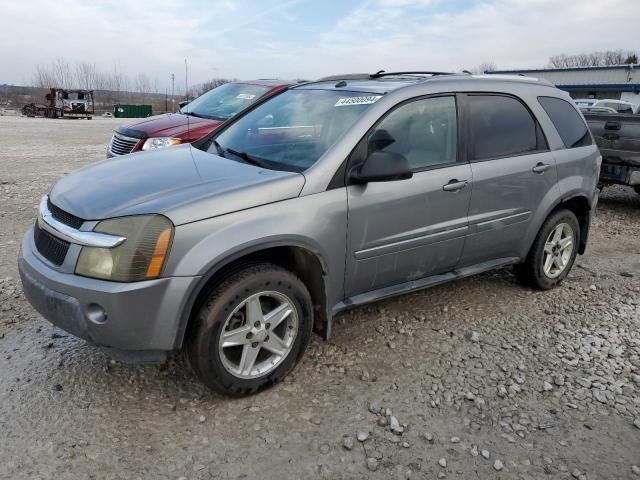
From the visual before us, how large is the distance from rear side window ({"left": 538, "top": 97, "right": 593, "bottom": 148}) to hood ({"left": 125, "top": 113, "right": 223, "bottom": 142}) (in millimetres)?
3940

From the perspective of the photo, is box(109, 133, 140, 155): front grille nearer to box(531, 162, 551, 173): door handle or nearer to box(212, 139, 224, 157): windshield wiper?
box(212, 139, 224, 157): windshield wiper

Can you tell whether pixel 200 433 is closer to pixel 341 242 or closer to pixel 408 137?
pixel 341 242

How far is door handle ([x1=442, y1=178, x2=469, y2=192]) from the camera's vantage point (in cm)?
365

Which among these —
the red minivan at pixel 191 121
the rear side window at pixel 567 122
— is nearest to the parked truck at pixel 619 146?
the rear side window at pixel 567 122

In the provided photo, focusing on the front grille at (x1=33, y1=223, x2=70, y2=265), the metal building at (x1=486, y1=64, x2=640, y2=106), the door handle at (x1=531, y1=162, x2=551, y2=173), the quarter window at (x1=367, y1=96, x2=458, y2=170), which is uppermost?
the metal building at (x1=486, y1=64, x2=640, y2=106)

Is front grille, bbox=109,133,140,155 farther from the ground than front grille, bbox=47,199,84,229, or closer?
farther from the ground

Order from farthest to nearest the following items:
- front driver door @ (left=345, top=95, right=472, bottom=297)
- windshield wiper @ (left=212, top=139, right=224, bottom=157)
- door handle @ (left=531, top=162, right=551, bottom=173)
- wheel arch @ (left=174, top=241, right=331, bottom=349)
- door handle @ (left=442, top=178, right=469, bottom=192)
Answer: door handle @ (left=531, top=162, right=551, bottom=173)
windshield wiper @ (left=212, top=139, right=224, bottom=157)
door handle @ (left=442, top=178, right=469, bottom=192)
front driver door @ (left=345, top=95, right=472, bottom=297)
wheel arch @ (left=174, top=241, right=331, bottom=349)

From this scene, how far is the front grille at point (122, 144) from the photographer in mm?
6835

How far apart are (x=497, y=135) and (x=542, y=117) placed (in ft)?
2.12

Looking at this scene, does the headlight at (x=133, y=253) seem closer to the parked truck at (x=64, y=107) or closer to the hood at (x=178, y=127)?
the hood at (x=178, y=127)

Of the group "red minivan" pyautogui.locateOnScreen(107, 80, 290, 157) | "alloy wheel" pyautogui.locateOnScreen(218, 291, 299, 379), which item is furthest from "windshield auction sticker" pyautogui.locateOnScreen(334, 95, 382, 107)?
"red minivan" pyautogui.locateOnScreen(107, 80, 290, 157)

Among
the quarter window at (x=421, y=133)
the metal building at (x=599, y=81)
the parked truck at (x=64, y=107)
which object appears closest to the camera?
the quarter window at (x=421, y=133)

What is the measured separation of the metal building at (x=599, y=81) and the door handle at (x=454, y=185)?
4353cm

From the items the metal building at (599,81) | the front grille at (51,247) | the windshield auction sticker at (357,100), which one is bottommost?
the front grille at (51,247)
